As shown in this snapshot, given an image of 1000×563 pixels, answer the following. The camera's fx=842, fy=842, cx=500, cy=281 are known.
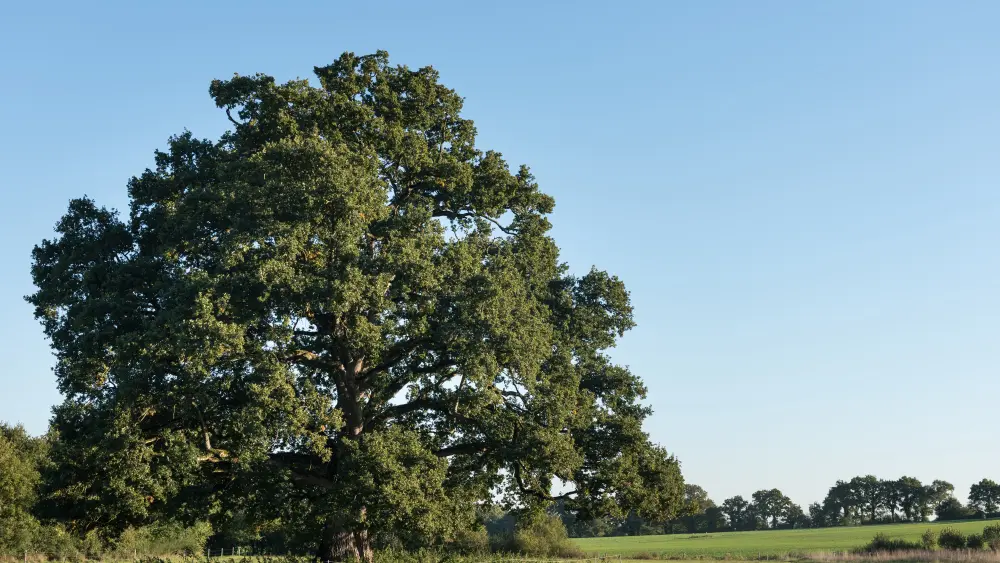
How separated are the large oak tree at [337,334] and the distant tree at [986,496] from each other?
531ft

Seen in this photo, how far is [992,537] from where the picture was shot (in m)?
63.9

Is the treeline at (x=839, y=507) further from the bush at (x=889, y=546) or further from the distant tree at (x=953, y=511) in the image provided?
the bush at (x=889, y=546)

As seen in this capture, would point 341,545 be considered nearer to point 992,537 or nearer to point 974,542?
point 974,542

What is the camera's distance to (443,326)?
92.7 ft

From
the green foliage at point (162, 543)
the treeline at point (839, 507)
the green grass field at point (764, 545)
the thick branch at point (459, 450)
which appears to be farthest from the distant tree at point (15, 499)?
the treeline at point (839, 507)

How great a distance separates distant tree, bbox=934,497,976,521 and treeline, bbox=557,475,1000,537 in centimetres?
66

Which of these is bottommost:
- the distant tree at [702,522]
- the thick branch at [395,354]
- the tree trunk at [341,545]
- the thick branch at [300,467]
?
the distant tree at [702,522]

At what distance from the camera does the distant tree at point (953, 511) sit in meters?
154

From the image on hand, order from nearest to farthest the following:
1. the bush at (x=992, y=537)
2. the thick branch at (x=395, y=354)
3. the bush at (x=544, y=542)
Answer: the thick branch at (x=395, y=354) < the bush at (x=992, y=537) < the bush at (x=544, y=542)

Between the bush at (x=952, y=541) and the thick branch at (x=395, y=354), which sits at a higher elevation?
the thick branch at (x=395, y=354)

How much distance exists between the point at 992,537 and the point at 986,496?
122582mm

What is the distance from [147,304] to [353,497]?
34.0ft

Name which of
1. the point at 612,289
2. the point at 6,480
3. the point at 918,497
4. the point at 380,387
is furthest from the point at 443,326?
the point at 918,497

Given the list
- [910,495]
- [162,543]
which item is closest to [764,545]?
[162,543]
